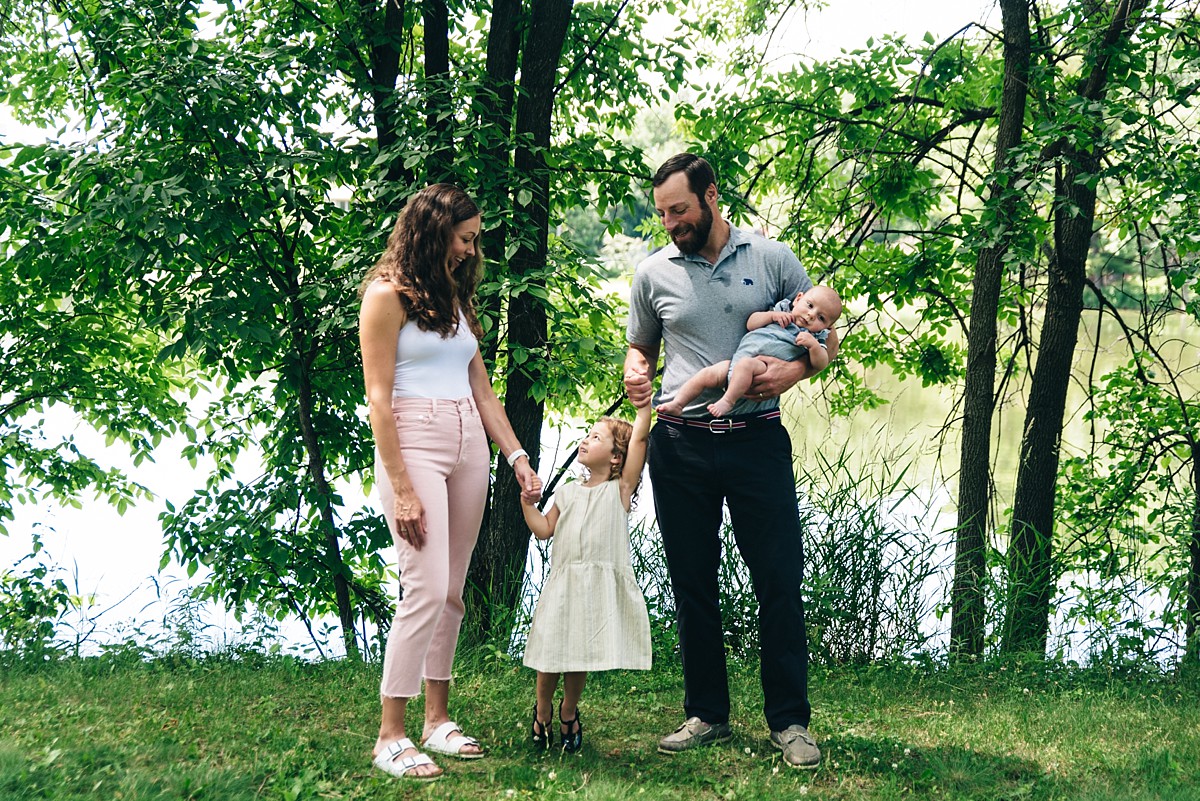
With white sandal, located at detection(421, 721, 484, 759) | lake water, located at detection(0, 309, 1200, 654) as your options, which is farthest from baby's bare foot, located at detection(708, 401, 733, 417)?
lake water, located at detection(0, 309, 1200, 654)

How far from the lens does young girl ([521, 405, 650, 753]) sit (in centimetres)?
326

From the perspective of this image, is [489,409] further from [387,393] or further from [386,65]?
[386,65]

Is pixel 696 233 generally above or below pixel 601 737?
above

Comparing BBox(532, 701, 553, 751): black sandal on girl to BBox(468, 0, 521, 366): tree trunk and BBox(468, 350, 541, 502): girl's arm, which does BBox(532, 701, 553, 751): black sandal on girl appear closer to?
BBox(468, 350, 541, 502): girl's arm

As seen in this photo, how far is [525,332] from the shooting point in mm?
5387

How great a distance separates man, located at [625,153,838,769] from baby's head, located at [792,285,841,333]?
0.43 feet

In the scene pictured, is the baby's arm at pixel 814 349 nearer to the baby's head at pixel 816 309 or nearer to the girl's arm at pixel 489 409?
the baby's head at pixel 816 309

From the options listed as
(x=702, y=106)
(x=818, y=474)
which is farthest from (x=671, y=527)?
(x=702, y=106)

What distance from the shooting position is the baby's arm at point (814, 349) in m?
3.27

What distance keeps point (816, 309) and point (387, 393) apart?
1374 millimetres

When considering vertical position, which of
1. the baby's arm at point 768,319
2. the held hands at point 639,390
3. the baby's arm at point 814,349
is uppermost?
the baby's arm at point 768,319

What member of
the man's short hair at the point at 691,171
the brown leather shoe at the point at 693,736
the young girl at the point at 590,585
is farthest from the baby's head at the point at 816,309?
the brown leather shoe at the point at 693,736

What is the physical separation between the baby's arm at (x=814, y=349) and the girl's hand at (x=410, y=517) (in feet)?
4.22

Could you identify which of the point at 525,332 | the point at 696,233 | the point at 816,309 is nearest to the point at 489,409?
the point at 696,233
